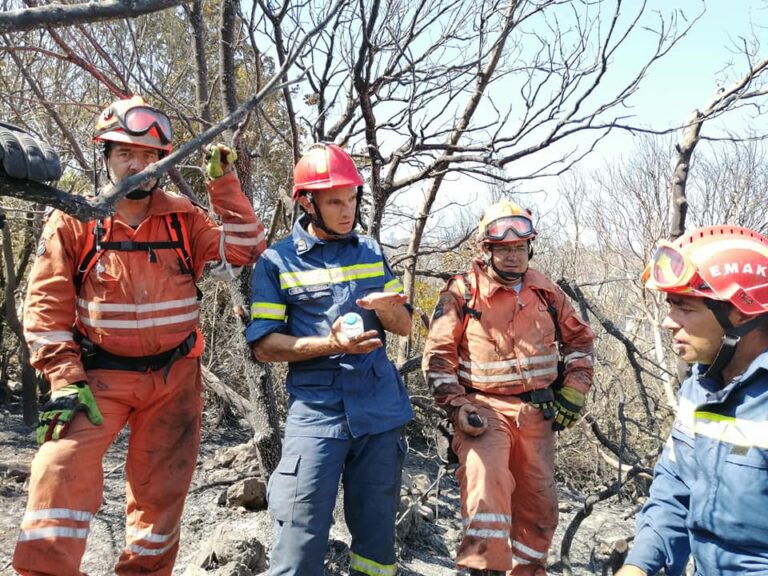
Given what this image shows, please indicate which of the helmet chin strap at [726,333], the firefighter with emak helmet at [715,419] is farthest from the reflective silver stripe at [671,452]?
the helmet chin strap at [726,333]

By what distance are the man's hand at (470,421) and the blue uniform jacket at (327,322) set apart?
1.83 ft

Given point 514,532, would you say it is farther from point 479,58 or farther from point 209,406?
point 209,406

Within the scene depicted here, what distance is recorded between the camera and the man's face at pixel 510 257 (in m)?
3.47

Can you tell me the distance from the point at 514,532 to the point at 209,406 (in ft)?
16.6

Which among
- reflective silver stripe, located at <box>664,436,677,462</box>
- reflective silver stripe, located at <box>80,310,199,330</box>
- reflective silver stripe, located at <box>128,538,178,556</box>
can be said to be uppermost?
reflective silver stripe, located at <box>80,310,199,330</box>

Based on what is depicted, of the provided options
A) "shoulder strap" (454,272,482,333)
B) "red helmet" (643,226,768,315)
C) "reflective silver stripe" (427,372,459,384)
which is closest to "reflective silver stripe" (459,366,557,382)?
"reflective silver stripe" (427,372,459,384)

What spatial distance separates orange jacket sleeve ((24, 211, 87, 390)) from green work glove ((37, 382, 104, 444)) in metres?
0.06

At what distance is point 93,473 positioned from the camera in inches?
97.9

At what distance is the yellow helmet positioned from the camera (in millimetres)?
3457

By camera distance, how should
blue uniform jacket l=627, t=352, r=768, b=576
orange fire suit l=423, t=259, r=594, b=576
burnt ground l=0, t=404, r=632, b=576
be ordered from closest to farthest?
blue uniform jacket l=627, t=352, r=768, b=576, orange fire suit l=423, t=259, r=594, b=576, burnt ground l=0, t=404, r=632, b=576

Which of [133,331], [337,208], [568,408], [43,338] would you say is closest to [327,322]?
[337,208]

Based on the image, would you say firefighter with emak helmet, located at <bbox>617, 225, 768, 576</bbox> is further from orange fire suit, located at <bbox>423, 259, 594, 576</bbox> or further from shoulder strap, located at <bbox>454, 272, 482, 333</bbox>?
shoulder strap, located at <bbox>454, 272, 482, 333</bbox>

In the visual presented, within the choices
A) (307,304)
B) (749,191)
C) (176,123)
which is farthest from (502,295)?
(749,191)

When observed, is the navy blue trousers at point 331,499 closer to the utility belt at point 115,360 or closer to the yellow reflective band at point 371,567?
the yellow reflective band at point 371,567
